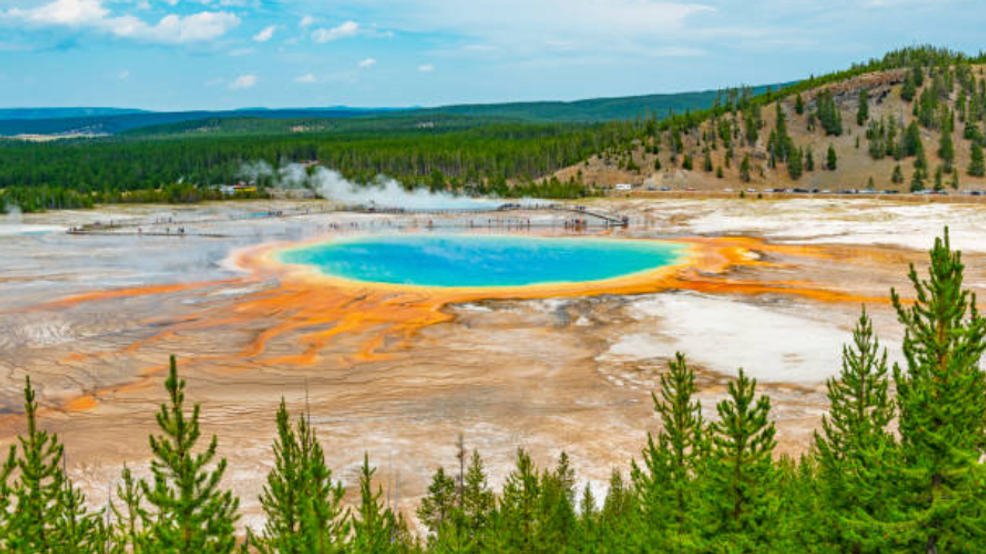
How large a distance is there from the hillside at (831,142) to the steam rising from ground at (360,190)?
104 ft

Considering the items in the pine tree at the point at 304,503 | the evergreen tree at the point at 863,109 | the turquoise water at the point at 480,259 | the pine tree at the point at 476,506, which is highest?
the evergreen tree at the point at 863,109

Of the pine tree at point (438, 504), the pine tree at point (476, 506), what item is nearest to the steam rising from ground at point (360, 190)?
the pine tree at point (438, 504)

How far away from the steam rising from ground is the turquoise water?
41.6 meters

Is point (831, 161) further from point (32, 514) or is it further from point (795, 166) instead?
point (32, 514)

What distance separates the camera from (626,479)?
860 inches

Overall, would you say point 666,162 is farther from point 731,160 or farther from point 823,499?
point 823,499

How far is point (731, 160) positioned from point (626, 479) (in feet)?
457

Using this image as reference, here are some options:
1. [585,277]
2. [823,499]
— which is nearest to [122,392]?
[823,499]

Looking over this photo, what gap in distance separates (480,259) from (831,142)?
376 feet

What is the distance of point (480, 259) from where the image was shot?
65750 mm

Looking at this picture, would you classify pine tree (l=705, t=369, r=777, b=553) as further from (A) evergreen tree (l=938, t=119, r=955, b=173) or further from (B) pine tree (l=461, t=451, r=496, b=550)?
(A) evergreen tree (l=938, t=119, r=955, b=173)

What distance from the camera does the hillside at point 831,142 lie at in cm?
14150

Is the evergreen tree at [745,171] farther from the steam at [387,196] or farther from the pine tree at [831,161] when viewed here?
the steam at [387,196]

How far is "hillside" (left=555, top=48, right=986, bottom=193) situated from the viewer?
142 m
